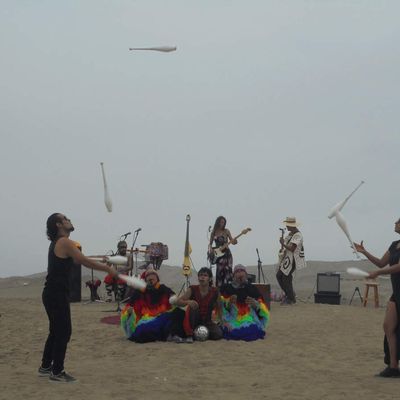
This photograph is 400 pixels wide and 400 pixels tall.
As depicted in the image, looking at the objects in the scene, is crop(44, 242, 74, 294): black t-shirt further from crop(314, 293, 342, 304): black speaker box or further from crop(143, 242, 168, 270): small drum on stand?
crop(314, 293, 342, 304): black speaker box

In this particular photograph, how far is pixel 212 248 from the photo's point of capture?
11.2 meters

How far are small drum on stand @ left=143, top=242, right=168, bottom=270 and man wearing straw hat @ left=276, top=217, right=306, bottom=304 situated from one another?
2.48 m

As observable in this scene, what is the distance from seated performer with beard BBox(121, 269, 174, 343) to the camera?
305 inches

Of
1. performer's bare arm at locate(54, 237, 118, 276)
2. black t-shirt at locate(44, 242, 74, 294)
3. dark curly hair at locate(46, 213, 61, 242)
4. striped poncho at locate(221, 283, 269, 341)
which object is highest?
dark curly hair at locate(46, 213, 61, 242)

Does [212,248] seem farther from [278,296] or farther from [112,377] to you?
[112,377]

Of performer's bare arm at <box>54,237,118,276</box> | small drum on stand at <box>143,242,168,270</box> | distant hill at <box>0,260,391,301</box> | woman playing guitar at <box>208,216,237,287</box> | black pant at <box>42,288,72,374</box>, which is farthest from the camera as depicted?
distant hill at <box>0,260,391,301</box>

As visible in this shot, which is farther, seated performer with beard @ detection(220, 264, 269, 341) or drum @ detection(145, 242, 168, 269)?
drum @ detection(145, 242, 168, 269)

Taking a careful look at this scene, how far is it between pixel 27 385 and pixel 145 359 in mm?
1570

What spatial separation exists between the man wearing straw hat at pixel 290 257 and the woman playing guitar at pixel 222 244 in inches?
74.8

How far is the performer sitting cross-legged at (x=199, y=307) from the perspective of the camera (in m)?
7.71

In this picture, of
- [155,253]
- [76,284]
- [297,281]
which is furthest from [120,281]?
[297,281]

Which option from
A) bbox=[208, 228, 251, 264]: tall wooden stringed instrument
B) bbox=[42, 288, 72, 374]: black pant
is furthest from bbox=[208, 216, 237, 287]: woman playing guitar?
bbox=[42, 288, 72, 374]: black pant

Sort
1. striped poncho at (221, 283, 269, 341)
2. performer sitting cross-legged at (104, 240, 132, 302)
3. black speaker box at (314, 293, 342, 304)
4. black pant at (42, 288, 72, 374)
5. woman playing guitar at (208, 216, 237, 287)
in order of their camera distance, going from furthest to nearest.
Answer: black speaker box at (314, 293, 342, 304)
performer sitting cross-legged at (104, 240, 132, 302)
woman playing guitar at (208, 216, 237, 287)
striped poncho at (221, 283, 269, 341)
black pant at (42, 288, 72, 374)

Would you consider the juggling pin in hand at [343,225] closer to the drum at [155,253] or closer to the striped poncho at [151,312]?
the striped poncho at [151,312]
